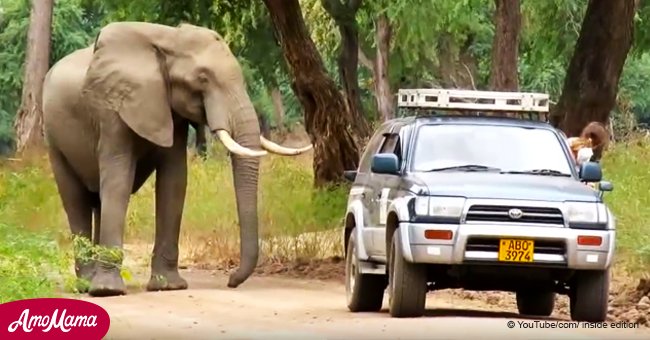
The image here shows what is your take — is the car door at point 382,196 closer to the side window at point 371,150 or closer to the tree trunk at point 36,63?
the side window at point 371,150

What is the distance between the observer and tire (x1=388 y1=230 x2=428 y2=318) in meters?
13.8

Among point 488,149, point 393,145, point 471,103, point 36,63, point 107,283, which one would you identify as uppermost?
point 471,103

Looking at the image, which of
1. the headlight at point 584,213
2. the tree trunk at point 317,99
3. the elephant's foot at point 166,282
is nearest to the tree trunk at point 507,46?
the tree trunk at point 317,99

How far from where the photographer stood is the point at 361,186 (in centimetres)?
1653

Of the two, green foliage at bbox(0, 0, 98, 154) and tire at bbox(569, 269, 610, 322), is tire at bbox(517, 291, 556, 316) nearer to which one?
tire at bbox(569, 269, 610, 322)

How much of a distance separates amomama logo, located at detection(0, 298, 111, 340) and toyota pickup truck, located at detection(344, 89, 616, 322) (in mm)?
3386

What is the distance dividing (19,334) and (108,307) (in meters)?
5.42

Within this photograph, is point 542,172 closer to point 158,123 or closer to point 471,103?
point 471,103

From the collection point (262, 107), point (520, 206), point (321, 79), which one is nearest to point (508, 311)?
point (520, 206)

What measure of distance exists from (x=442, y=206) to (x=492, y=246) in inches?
20.7

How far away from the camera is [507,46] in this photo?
31.8 meters

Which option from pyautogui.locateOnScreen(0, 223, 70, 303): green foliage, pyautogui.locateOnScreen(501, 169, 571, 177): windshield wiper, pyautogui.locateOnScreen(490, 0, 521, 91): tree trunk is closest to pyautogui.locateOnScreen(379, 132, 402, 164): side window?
pyautogui.locateOnScreen(501, 169, 571, 177): windshield wiper

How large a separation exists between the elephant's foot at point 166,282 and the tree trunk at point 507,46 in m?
13.8

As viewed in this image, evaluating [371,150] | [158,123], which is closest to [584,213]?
[371,150]
